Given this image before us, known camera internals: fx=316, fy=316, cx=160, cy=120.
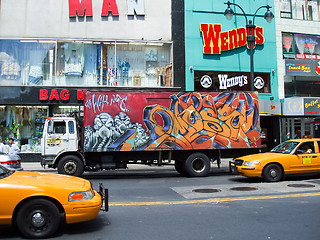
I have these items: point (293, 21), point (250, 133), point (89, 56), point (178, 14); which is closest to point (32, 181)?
point (250, 133)

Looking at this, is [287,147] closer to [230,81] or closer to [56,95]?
[230,81]

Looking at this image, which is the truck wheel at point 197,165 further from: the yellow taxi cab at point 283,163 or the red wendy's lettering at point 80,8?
the red wendy's lettering at point 80,8

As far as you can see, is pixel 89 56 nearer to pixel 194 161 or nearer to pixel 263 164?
pixel 194 161

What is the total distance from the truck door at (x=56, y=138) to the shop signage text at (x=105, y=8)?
10222 mm

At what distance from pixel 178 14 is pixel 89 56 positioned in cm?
646

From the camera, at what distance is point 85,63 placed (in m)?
20.2

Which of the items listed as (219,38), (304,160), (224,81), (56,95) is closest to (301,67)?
(224,81)

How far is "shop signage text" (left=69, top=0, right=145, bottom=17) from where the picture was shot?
65.3ft

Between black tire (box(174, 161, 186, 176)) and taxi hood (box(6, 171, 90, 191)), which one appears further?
black tire (box(174, 161, 186, 176))

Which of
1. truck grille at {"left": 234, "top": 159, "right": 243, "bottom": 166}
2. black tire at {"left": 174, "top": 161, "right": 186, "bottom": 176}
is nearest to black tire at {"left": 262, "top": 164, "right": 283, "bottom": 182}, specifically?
truck grille at {"left": 234, "top": 159, "right": 243, "bottom": 166}

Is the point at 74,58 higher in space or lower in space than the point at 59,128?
higher

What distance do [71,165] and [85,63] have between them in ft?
32.3

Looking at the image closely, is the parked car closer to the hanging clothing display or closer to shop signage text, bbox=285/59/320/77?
the hanging clothing display

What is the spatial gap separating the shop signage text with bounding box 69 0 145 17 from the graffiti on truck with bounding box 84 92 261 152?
33.6 ft
